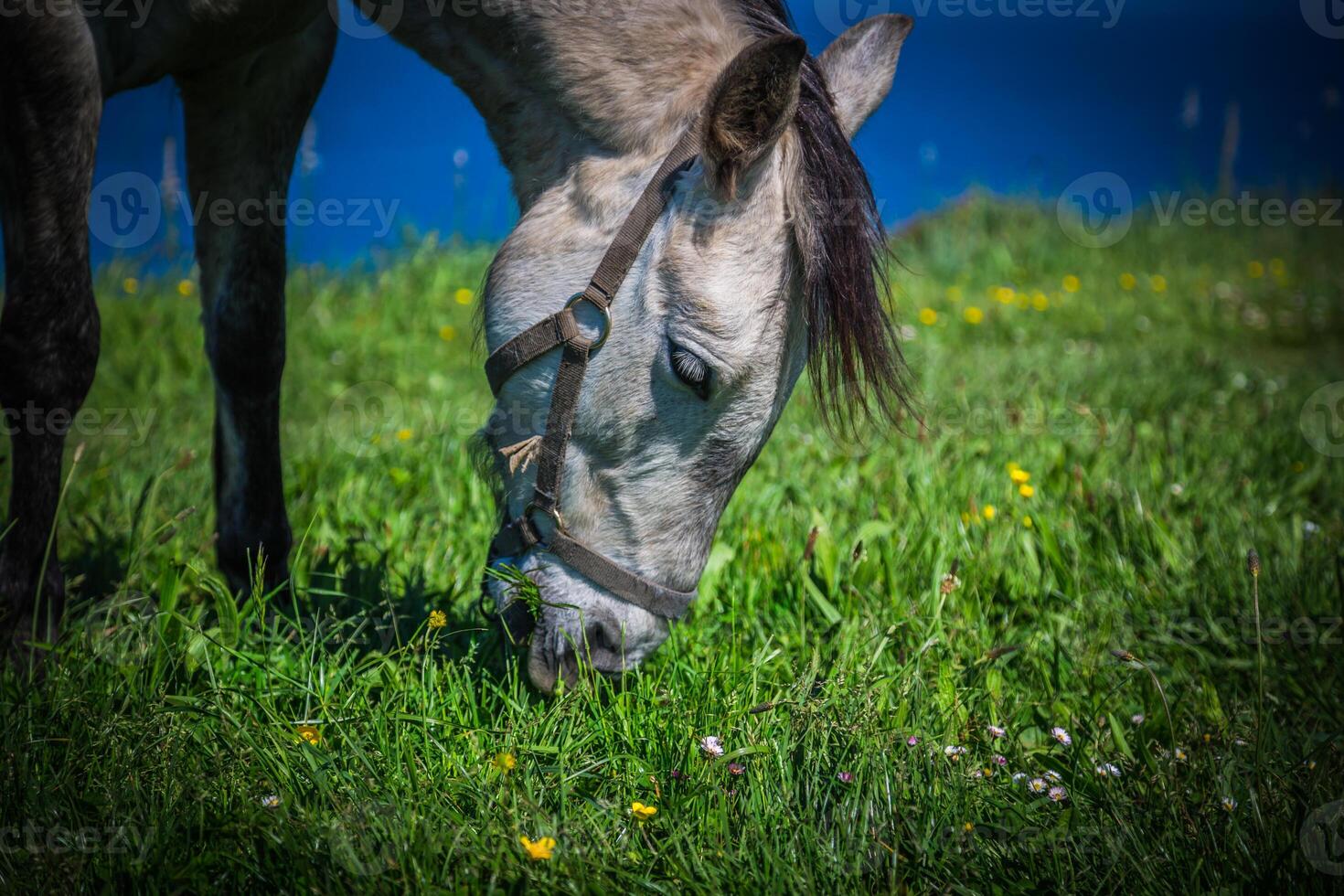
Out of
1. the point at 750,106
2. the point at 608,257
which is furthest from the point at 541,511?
the point at 750,106

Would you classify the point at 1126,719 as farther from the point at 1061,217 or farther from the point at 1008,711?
the point at 1061,217

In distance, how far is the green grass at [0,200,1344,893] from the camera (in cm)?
152

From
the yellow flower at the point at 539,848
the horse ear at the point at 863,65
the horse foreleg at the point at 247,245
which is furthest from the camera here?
the horse foreleg at the point at 247,245

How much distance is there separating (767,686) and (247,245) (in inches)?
71.6

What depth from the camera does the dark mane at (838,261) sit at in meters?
1.80

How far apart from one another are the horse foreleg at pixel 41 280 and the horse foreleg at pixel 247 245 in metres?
0.42

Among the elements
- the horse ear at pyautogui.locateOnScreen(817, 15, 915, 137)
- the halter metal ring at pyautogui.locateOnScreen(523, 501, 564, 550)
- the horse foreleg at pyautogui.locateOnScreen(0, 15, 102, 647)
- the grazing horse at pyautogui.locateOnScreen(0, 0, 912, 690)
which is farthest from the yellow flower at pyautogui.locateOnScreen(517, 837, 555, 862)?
the horse ear at pyautogui.locateOnScreen(817, 15, 915, 137)

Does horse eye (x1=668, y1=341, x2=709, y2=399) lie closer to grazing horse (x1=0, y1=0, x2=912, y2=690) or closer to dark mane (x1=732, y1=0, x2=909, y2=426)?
grazing horse (x1=0, y1=0, x2=912, y2=690)

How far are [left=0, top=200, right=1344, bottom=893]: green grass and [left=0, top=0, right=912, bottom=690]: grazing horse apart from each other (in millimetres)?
284

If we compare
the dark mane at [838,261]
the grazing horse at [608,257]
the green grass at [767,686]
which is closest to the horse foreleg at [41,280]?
the grazing horse at [608,257]

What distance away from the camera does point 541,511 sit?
1.96 meters

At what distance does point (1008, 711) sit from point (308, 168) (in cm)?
473

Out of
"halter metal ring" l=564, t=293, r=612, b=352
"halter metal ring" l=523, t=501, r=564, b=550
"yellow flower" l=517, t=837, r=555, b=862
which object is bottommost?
"yellow flower" l=517, t=837, r=555, b=862

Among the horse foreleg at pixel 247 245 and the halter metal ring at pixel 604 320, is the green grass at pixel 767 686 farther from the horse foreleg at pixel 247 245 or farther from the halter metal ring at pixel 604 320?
the halter metal ring at pixel 604 320
